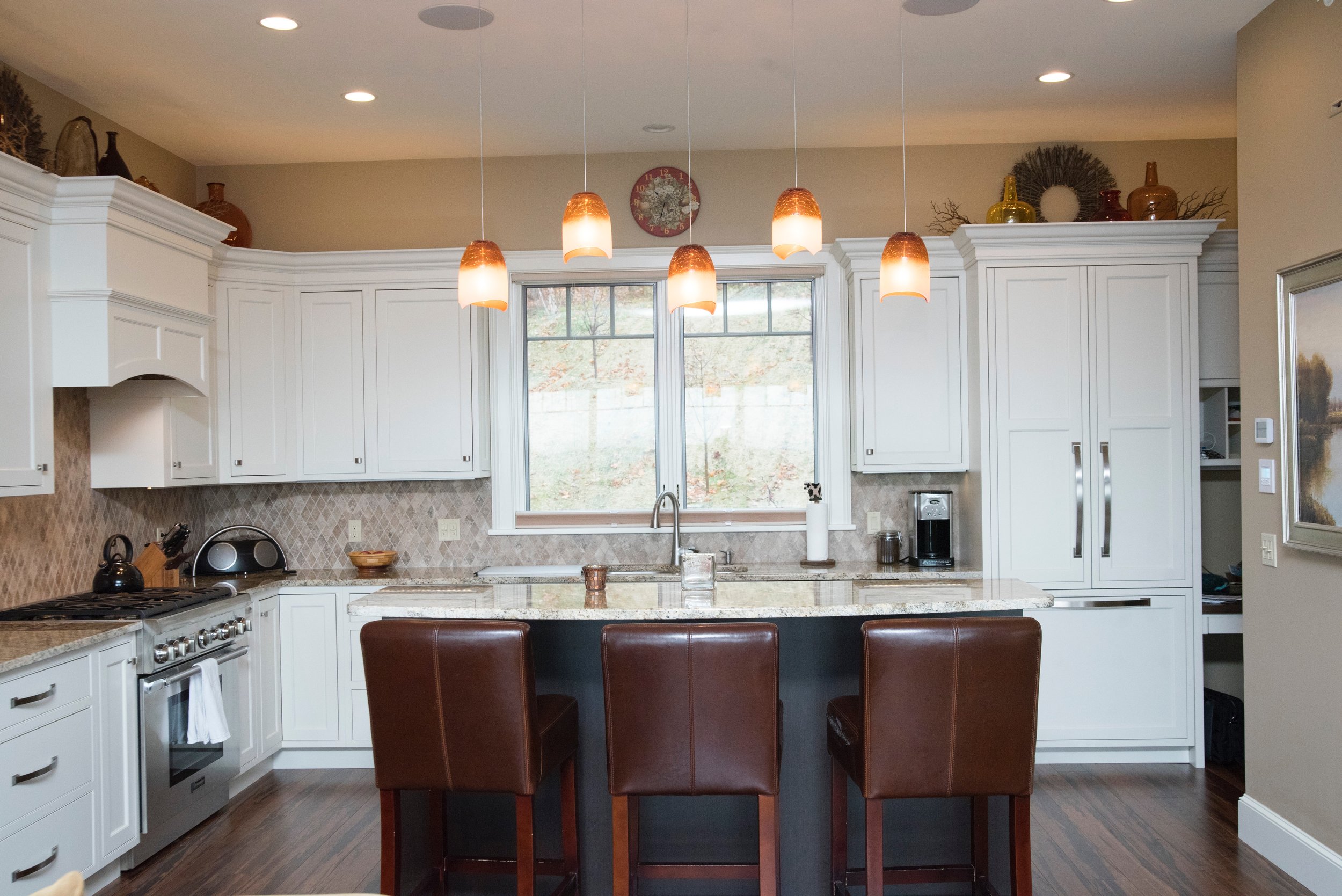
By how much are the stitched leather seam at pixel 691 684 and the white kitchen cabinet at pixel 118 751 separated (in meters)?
2.05

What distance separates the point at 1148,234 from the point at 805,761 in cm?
300

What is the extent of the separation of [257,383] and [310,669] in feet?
4.53

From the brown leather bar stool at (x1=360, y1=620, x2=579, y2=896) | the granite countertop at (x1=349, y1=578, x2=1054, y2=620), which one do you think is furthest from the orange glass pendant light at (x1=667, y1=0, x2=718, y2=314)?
the brown leather bar stool at (x1=360, y1=620, x2=579, y2=896)

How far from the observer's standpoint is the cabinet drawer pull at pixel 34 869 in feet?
9.05

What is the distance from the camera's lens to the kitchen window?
5.04m

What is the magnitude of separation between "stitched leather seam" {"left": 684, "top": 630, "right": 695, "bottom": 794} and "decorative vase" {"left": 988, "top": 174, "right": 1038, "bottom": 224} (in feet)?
9.90

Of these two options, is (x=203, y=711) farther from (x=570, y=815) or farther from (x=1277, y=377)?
(x=1277, y=377)

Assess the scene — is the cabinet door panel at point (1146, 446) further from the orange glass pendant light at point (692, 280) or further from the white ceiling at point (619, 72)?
the orange glass pendant light at point (692, 280)

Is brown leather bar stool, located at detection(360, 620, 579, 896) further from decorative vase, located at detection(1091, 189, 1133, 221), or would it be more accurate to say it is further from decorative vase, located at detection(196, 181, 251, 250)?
decorative vase, located at detection(1091, 189, 1133, 221)

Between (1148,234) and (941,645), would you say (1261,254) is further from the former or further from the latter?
(941,645)

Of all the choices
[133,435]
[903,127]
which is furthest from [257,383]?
[903,127]

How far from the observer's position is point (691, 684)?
2.42 metres

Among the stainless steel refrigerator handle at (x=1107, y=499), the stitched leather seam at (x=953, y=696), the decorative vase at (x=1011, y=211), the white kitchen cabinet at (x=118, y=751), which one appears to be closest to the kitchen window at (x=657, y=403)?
the decorative vase at (x=1011, y=211)

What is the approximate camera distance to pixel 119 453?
163 inches
